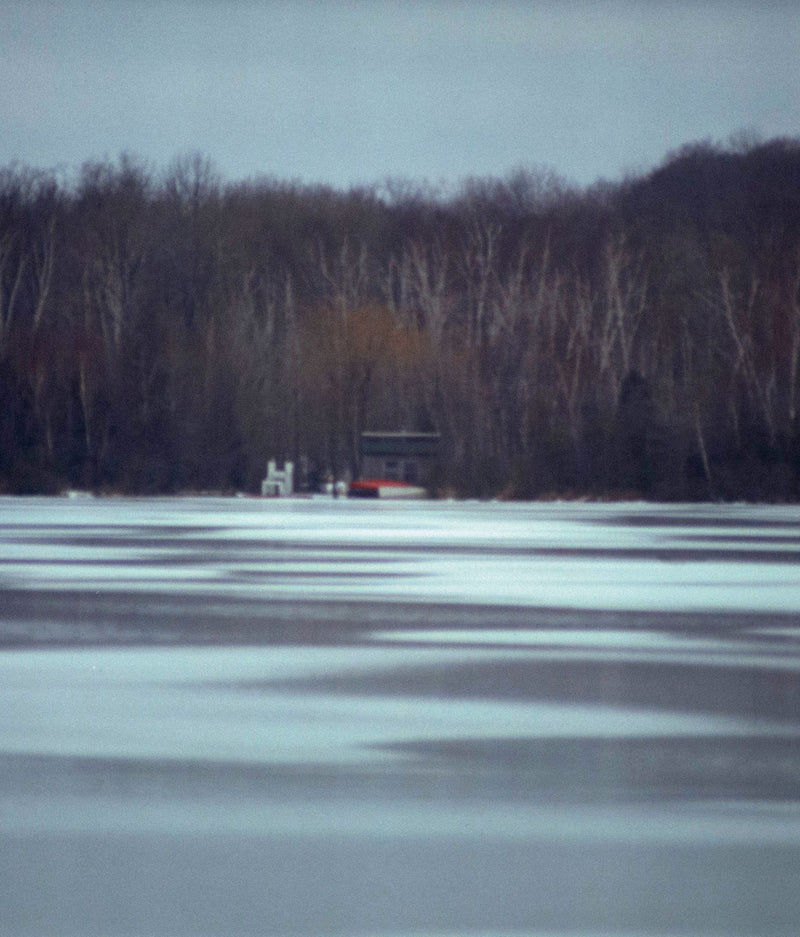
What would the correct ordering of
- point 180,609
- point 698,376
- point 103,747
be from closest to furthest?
point 103,747 < point 180,609 < point 698,376

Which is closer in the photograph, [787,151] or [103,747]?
[103,747]

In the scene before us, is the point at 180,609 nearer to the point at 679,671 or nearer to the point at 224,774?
the point at 679,671

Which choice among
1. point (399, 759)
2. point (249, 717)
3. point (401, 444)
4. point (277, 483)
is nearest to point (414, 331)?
point (401, 444)

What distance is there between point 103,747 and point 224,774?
2.19 ft

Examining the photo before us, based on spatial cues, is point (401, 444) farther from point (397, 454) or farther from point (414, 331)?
point (414, 331)

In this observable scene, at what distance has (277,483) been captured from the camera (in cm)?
4281

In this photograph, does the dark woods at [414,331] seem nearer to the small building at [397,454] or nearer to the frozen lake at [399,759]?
the small building at [397,454]

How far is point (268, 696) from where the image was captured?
23.5 ft

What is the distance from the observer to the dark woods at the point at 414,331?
41875mm

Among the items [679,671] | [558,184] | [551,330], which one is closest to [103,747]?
[679,671]

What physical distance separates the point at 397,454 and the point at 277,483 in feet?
19.2

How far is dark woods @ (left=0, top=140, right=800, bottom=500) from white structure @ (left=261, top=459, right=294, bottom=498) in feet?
3.74

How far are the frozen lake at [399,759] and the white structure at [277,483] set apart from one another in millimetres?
29703

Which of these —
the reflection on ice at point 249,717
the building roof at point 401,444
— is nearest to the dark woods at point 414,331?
the building roof at point 401,444
